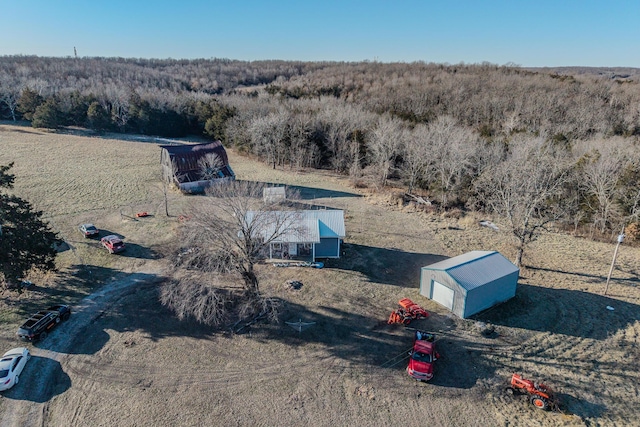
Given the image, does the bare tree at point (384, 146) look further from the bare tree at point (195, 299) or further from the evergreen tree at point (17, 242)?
the evergreen tree at point (17, 242)

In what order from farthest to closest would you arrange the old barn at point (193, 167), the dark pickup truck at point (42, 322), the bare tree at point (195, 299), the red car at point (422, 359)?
the old barn at point (193, 167)
the bare tree at point (195, 299)
the dark pickup truck at point (42, 322)
the red car at point (422, 359)

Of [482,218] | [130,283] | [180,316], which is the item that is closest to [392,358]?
[180,316]

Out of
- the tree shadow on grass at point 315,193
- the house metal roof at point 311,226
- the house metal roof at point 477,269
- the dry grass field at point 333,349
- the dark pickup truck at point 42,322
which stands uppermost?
the house metal roof at point 311,226

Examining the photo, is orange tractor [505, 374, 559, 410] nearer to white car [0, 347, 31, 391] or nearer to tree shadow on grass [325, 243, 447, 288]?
tree shadow on grass [325, 243, 447, 288]

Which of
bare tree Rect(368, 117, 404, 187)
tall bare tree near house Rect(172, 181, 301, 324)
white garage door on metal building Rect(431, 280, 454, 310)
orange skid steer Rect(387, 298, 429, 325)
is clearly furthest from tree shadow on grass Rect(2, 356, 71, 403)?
bare tree Rect(368, 117, 404, 187)

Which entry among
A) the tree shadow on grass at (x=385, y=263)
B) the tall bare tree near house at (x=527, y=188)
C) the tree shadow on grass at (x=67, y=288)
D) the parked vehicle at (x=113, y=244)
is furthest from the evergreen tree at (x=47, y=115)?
the tall bare tree near house at (x=527, y=188)

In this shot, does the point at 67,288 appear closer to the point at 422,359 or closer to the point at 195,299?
the point at 195,299
